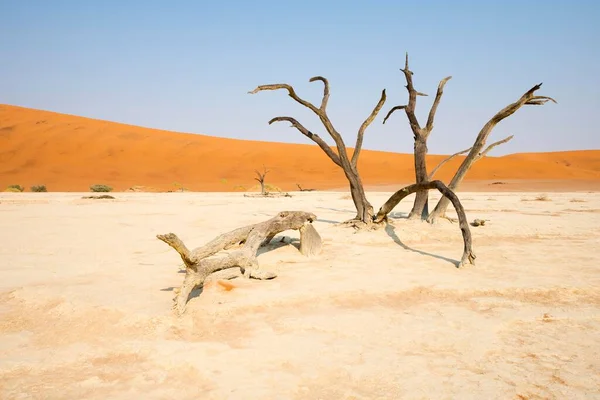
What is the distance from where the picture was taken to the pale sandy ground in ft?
8.64

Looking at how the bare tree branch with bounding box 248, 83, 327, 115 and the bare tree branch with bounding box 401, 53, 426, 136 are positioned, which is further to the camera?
the bare tree branch with bounding box 401, 53, 426, 136

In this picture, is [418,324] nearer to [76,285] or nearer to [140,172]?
[76,285]

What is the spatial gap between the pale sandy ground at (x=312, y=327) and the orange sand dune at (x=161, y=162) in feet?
80.5

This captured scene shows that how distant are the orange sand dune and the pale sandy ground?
24525mm

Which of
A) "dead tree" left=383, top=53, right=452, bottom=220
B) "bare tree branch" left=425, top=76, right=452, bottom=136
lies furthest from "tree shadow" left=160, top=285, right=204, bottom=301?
"bare tree branch" left=425, top=76, right=452, bottom=136

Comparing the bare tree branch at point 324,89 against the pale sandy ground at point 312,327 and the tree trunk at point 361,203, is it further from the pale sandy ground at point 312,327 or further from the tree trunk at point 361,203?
the pale sandy ground at point 312,327

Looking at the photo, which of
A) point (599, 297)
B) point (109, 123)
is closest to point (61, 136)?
point (109, 123)

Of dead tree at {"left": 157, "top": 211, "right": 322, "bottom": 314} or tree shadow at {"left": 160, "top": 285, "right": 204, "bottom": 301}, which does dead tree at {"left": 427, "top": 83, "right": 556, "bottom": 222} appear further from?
tree shadow at {"left": 160, "top": 285, "right": 204, "bottom": 301}

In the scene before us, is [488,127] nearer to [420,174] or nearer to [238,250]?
[420,174]

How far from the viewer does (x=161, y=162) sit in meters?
41.5

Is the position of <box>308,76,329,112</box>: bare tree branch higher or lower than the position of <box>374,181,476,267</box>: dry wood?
higher

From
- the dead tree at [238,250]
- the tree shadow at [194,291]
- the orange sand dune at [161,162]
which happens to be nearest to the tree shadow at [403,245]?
the dead tree at [238,250]

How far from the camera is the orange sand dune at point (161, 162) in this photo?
3356cm

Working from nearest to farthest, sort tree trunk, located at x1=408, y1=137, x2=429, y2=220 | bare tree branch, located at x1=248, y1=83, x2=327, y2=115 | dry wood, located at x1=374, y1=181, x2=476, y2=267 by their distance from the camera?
dry wood, located at x1=374, y1=181, x2=476, y2=267
bare tree branch, located at x1=248, y1=83, x2=327, y2=115
tree trunk, located at x1=408, y1=137, x2=429, y2=220
